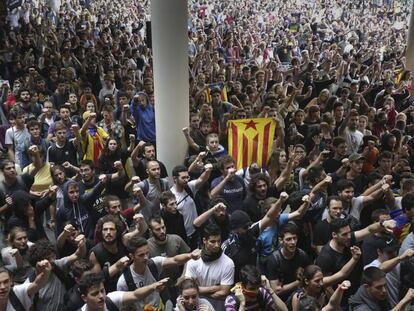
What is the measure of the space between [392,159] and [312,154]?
1.07 meters

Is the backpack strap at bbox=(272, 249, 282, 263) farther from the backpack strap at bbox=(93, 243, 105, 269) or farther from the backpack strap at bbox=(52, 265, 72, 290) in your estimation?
the backpack strap at bbox=(52, 265, 72, 290)

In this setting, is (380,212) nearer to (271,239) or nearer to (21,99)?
(271,239)

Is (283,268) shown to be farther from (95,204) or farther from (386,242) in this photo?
(95,204)

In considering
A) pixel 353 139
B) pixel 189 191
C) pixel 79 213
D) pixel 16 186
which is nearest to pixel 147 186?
pixel 189 191

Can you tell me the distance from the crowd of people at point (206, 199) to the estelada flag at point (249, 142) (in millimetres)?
191

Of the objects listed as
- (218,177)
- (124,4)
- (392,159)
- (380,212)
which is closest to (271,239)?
(380,212)

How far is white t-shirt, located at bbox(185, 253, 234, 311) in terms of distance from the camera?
479 cm

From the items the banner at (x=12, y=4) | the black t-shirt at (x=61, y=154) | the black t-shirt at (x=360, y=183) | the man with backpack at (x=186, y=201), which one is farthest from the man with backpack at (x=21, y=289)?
the banner at (x=12, y=4)

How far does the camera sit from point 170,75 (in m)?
7.93

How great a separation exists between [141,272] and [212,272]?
609 millimetres

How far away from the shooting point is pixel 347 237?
197 inches

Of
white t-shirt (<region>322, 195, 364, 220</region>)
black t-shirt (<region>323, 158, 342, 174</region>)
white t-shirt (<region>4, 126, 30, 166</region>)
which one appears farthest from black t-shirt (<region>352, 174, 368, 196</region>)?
white t-shirt (<region>4, 126, 30, 166</region>)

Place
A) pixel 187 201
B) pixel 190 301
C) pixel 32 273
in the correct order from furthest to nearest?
pixel 187 201 < pixel 32 273 < pixel 190 301

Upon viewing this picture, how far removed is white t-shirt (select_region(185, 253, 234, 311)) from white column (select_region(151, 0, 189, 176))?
11.7 ft
